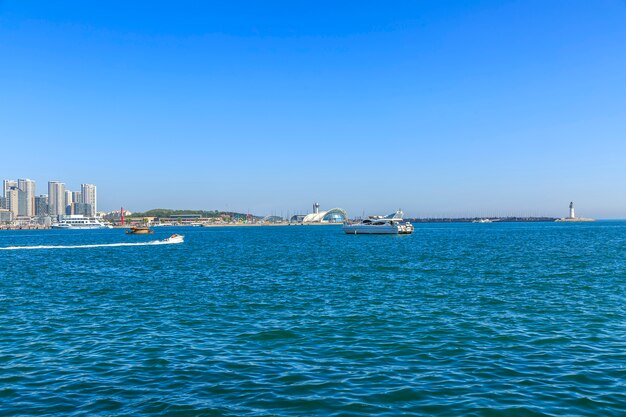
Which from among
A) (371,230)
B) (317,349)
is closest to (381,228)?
(371,230)

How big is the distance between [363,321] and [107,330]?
37.8 feet

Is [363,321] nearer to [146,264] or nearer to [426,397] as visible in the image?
[426,397]

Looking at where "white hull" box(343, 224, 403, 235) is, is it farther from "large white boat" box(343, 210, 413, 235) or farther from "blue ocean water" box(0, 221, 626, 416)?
"blue ocean water" box(0, 221, 626, 416)

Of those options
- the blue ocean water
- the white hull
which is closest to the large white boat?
the white hull

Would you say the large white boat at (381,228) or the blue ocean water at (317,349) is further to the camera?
the large white boat at (381,228)

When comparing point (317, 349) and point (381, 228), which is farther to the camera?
point (381, 228)

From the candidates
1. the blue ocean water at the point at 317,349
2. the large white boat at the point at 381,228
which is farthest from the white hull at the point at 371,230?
the blue ocean water at the point at 317,349

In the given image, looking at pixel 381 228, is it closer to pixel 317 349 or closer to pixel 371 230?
pixel 371 230

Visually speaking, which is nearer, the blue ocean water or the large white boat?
the blue ocean water

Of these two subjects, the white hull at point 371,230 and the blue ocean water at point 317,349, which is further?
Answer: the white hull at point 371,230

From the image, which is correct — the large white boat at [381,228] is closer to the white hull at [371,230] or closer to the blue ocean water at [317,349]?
the white hull at [371,230]

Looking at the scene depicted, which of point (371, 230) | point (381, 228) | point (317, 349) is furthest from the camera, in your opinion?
point (371, 230)

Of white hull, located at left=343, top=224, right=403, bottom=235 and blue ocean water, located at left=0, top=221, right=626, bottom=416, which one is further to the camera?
white hull, located at left=343, top=224, right=403, bottom=235

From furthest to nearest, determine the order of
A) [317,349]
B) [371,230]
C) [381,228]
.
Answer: [371,230] < [381,228] < [317,349]
